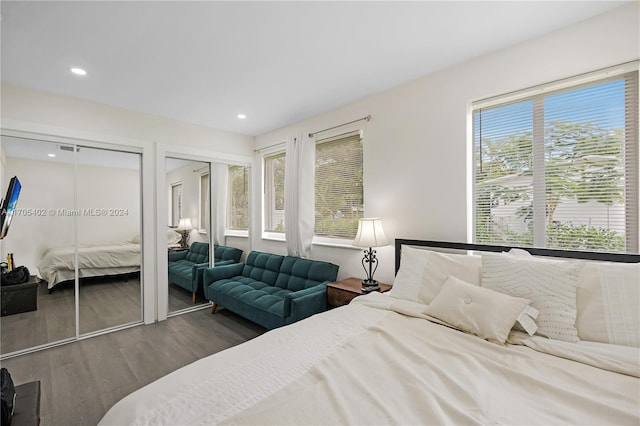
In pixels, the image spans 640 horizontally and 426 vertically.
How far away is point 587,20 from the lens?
1.86 m

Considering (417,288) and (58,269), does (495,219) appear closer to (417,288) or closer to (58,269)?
(417,288)

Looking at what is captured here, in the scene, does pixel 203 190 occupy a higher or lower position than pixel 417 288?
higher

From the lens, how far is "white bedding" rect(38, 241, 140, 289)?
9.77 feet

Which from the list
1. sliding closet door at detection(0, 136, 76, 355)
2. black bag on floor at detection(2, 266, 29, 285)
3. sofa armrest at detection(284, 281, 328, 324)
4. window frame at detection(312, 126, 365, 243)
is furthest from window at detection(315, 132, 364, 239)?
black bag on floor at detection(2, 266, 29, 285)

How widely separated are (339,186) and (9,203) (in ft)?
10.6

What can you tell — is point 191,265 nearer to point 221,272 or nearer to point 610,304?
point 221,272

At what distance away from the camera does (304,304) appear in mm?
2658

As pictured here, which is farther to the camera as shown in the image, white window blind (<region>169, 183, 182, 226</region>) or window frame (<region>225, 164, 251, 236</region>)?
window frame (<region>225, 164, 251, 236</region>)

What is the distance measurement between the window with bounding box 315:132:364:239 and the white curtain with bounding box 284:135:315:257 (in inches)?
5.3

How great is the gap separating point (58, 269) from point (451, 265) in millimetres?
3924

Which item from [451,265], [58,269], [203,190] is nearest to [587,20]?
[451,265]

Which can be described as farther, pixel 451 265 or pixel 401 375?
pixel 451 265

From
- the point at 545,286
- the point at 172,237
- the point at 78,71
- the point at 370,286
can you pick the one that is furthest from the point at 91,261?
the point at 545,286

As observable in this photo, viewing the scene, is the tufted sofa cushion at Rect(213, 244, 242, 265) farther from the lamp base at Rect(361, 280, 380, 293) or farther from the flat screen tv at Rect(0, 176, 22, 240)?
the lamp base at Rect(361, 280, 380, 293)
